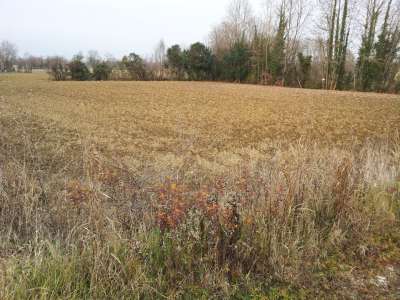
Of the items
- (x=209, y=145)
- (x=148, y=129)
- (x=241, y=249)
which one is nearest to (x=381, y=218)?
(x=241, y=249)

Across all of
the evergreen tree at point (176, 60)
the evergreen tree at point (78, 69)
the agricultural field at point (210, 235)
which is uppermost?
the evergreen tree at point (176, 60)

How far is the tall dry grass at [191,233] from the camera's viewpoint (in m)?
1.84

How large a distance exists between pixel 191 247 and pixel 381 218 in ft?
7.13

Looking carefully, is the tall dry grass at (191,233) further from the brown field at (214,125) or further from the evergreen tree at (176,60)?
the evergreen tree at (176,60)

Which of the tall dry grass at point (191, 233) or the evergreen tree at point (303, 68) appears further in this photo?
the evergreen tree at point (303, 68)

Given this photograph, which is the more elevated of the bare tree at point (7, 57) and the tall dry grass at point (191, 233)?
the bare tree at point (7, 57)

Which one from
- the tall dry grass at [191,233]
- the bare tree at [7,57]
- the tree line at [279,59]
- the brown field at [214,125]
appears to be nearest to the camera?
the tall dry grass at [191,233]

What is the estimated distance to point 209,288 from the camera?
186 cm

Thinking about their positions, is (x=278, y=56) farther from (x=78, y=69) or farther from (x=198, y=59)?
(x=78, y=69)

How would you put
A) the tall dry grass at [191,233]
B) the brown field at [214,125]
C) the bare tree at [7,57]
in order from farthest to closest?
the bare tree at [7,57] → the brown field at [214,125] → the tall dry grass at [191,233]

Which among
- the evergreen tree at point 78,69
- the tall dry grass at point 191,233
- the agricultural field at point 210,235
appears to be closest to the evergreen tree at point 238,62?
the evergreen tree at point 78,69

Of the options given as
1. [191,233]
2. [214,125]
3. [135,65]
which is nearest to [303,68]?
[135,65]

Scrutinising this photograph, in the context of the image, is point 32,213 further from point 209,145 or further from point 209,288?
point 209,145

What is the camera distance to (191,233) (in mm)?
2039
